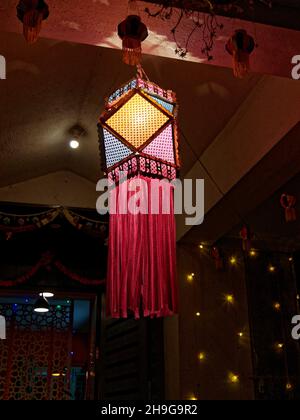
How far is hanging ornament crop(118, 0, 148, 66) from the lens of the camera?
214cm

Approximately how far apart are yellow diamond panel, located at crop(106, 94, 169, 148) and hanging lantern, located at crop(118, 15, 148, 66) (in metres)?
0.20

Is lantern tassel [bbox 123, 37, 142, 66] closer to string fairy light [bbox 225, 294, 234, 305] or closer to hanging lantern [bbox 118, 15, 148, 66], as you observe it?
hanging lantern [bbox 118, 15, 148, 66]

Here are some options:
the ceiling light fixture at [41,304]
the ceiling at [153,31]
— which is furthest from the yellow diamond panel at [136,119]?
the ceiling light fixture at [41,304]

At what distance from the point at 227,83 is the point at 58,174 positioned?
3.17 m

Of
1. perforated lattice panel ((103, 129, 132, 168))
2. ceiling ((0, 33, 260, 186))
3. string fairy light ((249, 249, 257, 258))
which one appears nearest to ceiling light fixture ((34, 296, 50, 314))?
ceiling ((0, 33, 260, 186))

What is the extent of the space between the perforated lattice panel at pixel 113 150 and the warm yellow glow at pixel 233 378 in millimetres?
3968

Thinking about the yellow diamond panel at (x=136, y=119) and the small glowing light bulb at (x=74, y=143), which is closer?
the yellow diamond panel at (x=136, y=119)

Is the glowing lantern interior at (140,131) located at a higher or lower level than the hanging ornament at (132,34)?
lower

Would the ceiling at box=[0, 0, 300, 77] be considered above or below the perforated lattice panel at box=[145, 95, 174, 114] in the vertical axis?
above

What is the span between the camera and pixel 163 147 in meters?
2.25

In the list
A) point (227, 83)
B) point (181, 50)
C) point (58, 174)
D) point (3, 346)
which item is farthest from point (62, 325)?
point (181, 50)

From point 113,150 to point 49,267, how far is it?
4.25 m

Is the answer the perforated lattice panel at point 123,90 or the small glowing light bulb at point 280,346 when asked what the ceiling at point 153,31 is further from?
the small glowing light bulb at point 280,346

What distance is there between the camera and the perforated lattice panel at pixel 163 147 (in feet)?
7.23
